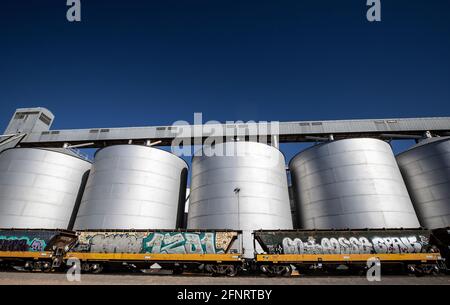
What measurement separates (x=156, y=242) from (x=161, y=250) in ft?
3.08

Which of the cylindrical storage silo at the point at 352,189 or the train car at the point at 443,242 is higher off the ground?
the cylindrical storage silo at the point at 352,189

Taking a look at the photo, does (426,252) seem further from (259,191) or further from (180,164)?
(180,164)

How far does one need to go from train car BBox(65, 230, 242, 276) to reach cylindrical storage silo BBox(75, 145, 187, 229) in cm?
726

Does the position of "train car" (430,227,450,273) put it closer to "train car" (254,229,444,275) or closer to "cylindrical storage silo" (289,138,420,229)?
"train car" (254,229,444,275)

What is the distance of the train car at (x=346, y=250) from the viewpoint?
19500 millimetres

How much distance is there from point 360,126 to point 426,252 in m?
24.1

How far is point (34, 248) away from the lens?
74.1ft

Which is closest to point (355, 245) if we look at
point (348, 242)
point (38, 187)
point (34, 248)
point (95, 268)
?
point (348, 242)

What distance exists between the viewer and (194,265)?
21125 mm

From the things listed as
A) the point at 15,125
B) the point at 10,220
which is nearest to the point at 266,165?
the point at 10,220

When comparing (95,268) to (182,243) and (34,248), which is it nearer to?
(34,248)

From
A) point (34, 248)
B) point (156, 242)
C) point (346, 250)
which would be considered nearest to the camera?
point (346, 250)

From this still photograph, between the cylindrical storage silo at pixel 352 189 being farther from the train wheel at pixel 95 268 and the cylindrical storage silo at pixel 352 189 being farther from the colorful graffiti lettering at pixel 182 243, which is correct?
the train wheel at pixel 95 268

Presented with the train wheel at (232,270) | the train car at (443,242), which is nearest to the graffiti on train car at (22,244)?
the train wheel at (232,270)
